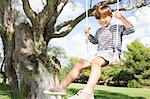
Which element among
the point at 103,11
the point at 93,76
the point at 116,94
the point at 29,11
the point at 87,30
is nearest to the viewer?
the point at 93,76

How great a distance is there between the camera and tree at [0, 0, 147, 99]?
42.4 ft

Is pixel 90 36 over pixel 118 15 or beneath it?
beneath

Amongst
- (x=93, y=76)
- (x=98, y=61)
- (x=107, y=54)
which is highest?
→ (x=107, y=54)

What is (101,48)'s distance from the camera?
527cm

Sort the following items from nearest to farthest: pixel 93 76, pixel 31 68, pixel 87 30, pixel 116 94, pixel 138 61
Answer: pixel 93 76, pixel 87 30, pixel 31 68, pixel 116 94, pixel 138 61

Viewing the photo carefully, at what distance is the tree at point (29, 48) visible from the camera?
12938 mm

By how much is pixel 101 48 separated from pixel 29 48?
8092 millimetres

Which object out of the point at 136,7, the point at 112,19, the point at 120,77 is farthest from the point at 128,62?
the point at 112,19

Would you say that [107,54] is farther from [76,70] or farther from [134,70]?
[134,70]

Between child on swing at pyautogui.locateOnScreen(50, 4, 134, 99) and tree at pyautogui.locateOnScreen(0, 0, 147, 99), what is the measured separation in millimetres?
6884

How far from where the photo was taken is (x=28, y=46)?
13.2 metres

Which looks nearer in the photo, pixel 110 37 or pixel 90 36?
pixel 110 37

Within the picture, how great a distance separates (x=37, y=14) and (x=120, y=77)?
27.0m

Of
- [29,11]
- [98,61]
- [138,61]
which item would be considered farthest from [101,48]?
[138,61]
